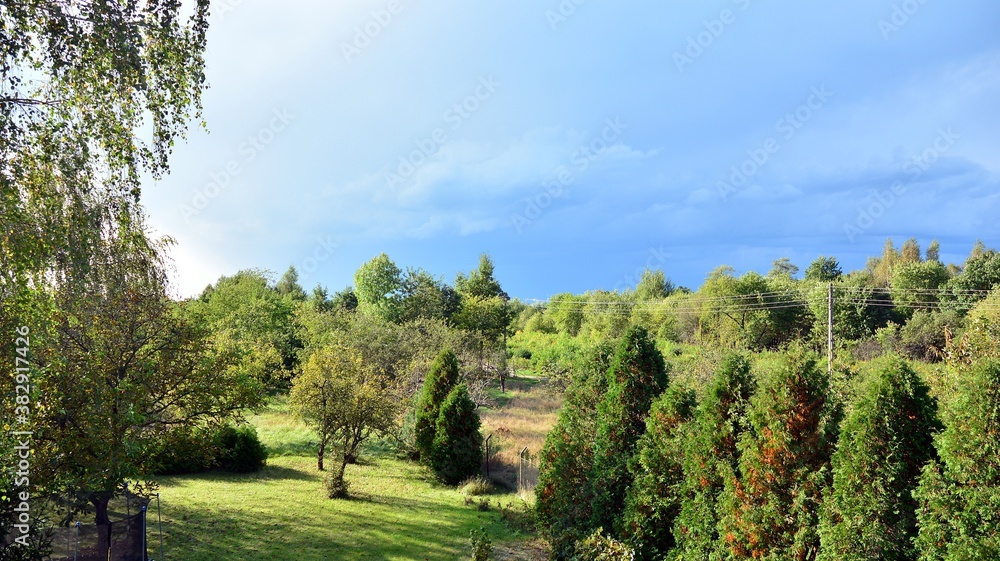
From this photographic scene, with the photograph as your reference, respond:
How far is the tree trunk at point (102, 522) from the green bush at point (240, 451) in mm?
8837

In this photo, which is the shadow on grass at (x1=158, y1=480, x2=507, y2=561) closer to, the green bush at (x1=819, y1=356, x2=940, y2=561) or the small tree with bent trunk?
the small tree with bent trunk

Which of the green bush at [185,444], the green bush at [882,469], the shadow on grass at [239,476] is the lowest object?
the shadow on grass at [239,476]

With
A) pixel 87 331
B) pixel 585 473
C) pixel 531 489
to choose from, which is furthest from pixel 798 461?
pixel 87 331

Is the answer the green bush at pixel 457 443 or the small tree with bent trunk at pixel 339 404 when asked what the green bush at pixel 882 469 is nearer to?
the green bush at pixel 457 443

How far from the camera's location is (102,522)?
30.1ft

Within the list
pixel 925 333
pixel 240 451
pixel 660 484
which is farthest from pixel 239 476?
pixel 925 333

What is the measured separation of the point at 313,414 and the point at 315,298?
40288 mm

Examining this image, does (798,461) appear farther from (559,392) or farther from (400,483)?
(559,392)

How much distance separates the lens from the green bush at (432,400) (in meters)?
18.1

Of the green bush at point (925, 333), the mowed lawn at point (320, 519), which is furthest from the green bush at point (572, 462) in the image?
the green bush at point (925, 333)

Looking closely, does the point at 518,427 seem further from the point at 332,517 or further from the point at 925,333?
the point at 925,333

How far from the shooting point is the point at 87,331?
32.0 ft
